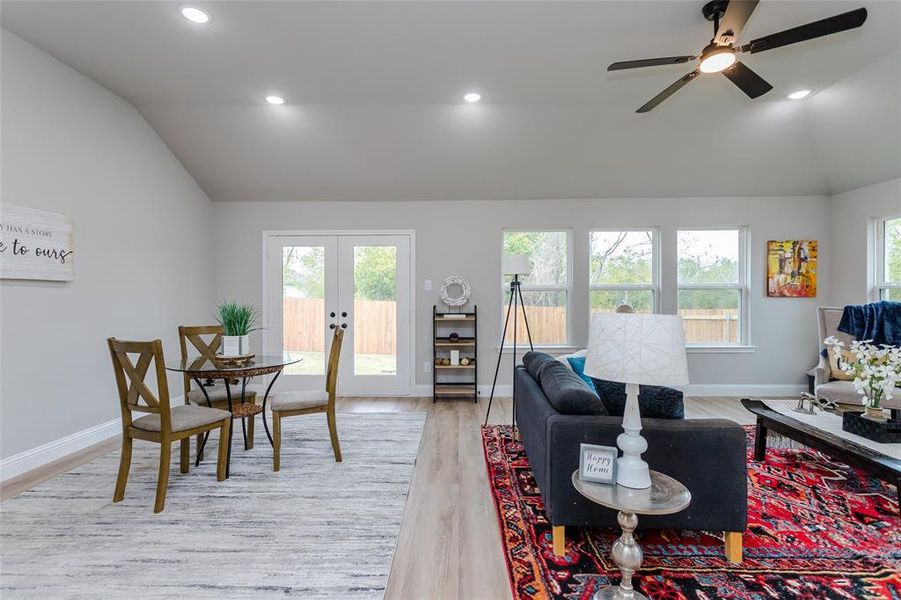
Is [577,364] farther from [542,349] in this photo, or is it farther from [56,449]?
[56,449]

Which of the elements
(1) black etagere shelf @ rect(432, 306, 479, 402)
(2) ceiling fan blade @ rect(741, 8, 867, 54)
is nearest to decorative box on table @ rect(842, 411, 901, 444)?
(2) ceiling fan blade @ rect(741, 8, 867, 54)

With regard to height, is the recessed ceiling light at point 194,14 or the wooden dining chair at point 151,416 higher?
the recessed ceiling light at point 194,14

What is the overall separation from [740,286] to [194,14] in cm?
594

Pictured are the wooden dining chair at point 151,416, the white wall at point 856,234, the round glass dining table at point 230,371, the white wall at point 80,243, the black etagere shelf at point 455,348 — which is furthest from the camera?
the black etagere shelf at point 455,348

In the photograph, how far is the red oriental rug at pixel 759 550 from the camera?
5.63 ft

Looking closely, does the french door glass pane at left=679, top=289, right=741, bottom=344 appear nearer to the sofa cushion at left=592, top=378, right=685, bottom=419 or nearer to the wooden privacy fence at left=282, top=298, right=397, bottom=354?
the sofa cushion at left=592, top=378, right=685, bottom=419

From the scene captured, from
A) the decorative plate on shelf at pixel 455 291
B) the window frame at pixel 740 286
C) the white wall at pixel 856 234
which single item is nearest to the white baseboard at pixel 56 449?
the decorative plate on shelf at pixel 455 291

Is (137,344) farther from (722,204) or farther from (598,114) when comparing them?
(722,204)

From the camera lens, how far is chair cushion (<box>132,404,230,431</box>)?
238 centimetres

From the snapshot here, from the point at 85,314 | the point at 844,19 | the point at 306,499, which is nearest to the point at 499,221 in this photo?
the point at 844,19

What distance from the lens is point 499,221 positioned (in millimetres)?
5004

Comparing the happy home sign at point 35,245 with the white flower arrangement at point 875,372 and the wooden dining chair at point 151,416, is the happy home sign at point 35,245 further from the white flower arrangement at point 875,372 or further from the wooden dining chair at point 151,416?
the white flower arrangement at point 875,372

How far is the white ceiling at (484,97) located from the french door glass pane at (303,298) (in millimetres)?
732

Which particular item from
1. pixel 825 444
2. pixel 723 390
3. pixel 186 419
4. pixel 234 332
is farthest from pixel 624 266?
pixel 186 419
